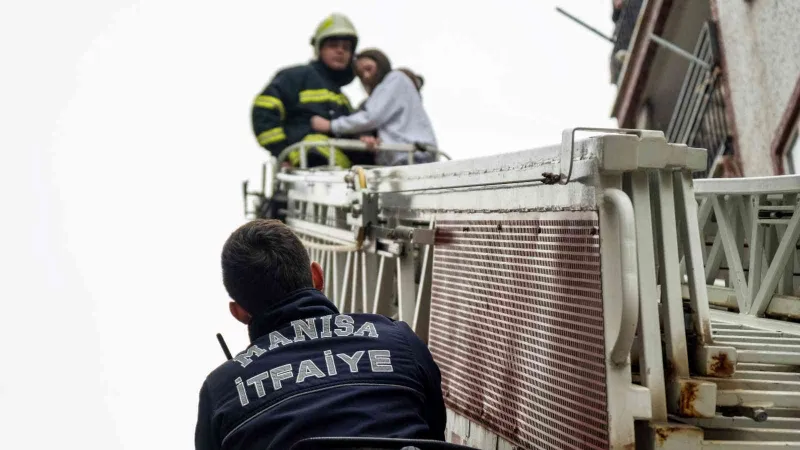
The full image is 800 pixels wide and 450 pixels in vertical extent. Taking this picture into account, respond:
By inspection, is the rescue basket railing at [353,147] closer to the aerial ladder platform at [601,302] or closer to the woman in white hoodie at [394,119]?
the woman in white hoodie at [394,119]

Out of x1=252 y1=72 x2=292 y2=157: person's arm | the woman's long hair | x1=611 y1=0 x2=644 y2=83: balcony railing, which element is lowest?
x1=252 y1=72 x2=292 y2=157: person's arm

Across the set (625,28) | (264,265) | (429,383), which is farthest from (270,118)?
(625,28)

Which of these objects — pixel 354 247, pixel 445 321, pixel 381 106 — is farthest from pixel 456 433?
pixel 381 106

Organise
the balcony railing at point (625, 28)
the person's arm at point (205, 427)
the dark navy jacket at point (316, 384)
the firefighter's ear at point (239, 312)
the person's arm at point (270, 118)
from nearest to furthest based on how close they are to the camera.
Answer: the dark navy jacket at point (316, 384) < the person's arm at point (205, 427) < the firefighter's ear at point (239, 312) < the person's arm at point (270, 118) < the balcony railing at point (625, 28)

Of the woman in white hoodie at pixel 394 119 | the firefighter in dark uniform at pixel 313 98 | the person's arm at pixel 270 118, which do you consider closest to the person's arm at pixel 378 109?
the woman in white hoodie at pixel 394 119

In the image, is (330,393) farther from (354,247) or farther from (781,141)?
(781,141)

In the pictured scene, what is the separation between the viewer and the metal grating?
282 centimetres

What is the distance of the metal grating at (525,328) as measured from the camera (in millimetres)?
2818

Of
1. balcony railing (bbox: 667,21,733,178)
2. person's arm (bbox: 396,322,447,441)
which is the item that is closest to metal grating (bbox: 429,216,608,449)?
person's arm (bbox: 396,322,447,441)

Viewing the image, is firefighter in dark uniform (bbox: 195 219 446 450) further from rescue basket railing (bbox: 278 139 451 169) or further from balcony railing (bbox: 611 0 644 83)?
balcony railing (bbox: 611 0 644 83)

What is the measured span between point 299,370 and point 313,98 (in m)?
6.01

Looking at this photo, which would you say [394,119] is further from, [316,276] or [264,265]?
[264,265]

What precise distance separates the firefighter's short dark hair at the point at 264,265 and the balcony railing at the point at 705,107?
27.5 ft

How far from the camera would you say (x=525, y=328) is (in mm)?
3246
